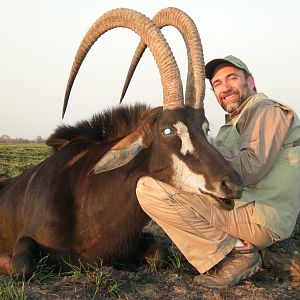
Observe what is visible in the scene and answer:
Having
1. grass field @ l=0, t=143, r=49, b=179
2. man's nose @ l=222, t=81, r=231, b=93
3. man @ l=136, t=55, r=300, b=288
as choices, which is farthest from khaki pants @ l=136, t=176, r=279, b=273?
grass field @ l=0, t=143, r=49, b=179

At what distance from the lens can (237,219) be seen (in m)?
4.64

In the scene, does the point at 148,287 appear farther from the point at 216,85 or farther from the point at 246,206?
the point at 216,85

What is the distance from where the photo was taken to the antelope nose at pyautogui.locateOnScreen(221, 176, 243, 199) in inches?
159

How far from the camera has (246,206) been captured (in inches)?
184

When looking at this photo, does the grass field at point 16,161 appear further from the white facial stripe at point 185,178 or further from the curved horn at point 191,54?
the white facial stripe at point 185,178

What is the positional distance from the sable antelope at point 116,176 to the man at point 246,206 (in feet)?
0.74

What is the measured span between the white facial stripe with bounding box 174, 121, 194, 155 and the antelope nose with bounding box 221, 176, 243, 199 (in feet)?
1.75

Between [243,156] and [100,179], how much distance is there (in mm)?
1637

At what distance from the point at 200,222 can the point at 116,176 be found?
1072 mm

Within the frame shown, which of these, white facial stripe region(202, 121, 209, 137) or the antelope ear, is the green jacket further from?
the antelope ear

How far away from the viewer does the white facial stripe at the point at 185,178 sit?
14.4ft

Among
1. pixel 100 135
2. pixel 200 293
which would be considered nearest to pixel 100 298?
pixel 200 293

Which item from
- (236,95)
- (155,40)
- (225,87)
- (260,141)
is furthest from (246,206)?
(155,40)

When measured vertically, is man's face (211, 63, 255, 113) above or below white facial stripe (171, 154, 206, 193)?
above
